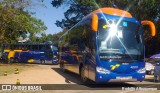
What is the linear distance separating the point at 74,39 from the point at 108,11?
14.8 feet

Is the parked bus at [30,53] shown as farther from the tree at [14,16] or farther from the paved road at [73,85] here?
the paved road at [73,85]

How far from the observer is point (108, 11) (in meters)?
14.3

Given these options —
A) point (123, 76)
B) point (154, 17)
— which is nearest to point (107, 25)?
point (123, 76)

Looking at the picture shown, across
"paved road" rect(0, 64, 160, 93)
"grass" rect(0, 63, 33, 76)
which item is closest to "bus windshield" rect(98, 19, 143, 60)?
"paved road" rect(0, 64, 160, 93)

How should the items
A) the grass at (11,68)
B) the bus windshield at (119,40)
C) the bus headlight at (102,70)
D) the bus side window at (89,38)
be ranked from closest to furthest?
the bus headlight at (102,70) < the bus windshield at (119,40) < the bus side window at (89,38) < the grass at (11,68)

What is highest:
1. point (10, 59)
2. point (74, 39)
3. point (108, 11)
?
point (108, 11)

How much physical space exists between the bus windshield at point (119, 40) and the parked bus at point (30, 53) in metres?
23.3

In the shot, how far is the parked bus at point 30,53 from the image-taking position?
36844 mm

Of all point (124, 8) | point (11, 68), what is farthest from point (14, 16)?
point (124, 8)

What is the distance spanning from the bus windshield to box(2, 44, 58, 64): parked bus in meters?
23.3

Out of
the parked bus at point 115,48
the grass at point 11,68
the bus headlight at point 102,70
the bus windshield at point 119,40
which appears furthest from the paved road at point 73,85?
the grass at point 11,68

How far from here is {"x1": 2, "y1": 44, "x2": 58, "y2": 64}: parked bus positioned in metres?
36.8

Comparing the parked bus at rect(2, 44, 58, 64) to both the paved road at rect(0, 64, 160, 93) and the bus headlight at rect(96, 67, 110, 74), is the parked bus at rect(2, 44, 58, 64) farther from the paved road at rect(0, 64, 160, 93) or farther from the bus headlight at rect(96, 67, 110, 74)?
the bus headlight at rect(96, 67, 110, 74)

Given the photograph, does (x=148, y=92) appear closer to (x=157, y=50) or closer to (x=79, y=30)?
(x=79, y=30)
